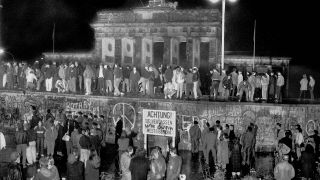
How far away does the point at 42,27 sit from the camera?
173ft

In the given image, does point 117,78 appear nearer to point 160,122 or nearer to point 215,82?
point 215,82

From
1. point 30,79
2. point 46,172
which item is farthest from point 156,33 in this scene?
point 46,172

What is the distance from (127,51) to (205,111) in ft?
59.7

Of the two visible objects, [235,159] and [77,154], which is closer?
[77,154]

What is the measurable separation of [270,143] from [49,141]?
35.4 feet

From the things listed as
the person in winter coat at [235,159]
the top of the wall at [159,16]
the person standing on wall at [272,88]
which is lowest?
the person in winter coat at [235,159]

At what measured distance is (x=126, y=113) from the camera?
2491cm

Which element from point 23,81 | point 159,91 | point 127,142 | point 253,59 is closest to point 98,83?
point 159,91

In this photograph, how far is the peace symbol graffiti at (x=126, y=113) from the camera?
80.9 feet

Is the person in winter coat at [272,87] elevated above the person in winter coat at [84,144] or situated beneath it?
elevated above

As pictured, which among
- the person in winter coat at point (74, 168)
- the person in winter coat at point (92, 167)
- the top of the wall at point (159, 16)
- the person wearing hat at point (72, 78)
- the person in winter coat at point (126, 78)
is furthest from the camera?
the top of the wall at point (159, 16)

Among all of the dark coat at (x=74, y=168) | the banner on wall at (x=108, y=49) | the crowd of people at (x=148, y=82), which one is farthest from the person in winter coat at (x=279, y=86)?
the banner on wall at (x=108, y=49)

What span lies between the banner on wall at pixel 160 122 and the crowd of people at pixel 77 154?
2.78 ft

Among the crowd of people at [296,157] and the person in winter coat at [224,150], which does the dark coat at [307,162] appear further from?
the person in winter coat at [224,150]
